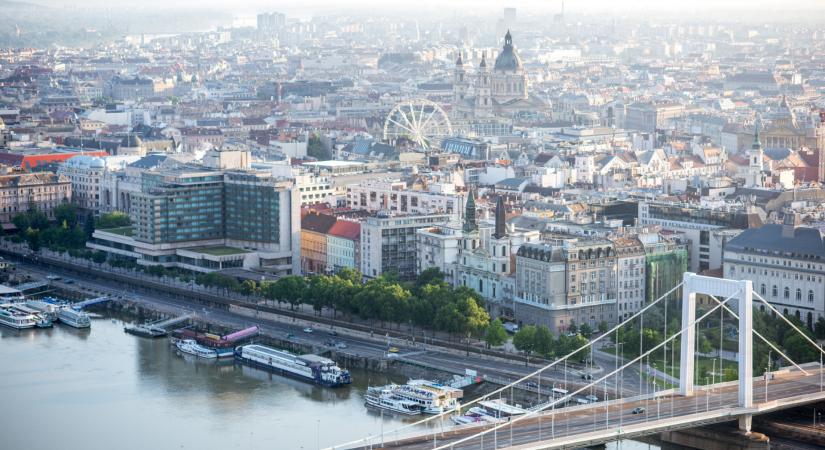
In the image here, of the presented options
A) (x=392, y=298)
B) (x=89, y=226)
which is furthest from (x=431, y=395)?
(x=89, y=226)

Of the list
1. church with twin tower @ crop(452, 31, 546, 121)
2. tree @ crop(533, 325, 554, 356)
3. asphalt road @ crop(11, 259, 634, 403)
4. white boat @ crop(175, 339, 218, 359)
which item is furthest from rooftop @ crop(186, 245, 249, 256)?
church with twin tower @ crop(452, 31, 546, 121)

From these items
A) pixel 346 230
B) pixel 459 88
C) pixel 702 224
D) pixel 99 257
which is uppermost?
pixel 459 88

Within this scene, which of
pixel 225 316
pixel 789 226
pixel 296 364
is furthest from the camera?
pixel 225 316

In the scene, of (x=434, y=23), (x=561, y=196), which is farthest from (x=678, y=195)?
(x=434, y=23)

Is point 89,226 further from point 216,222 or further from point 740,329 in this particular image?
point 740,329

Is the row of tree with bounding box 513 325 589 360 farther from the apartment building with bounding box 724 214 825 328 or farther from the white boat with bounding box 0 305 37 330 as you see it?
the white boat with bounding box 0 305 37 330

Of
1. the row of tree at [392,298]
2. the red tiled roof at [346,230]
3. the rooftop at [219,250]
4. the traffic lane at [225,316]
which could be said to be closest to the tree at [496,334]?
the row of tree at [392,298]
